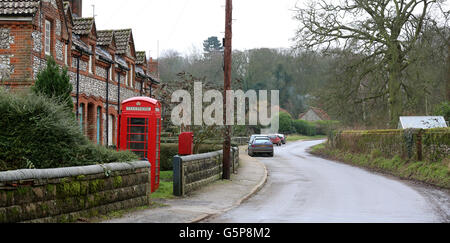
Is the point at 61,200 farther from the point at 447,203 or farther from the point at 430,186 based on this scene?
the point at 430,186

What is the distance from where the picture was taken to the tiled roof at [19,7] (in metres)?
18.9

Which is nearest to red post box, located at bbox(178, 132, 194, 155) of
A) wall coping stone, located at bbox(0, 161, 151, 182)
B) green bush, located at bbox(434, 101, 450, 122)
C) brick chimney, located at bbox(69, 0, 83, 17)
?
wall coping stone, located at bbox(0, 161, 151, 182)

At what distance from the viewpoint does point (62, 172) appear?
9172 mm

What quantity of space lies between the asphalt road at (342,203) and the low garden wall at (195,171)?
1931 mm

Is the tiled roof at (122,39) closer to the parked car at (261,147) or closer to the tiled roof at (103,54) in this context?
the tiled roof at (103,54)

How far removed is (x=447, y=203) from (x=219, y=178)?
870 cm

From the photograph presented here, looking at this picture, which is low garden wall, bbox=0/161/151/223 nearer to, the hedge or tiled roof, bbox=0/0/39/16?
tiled roof, bbox=0/0/39/16

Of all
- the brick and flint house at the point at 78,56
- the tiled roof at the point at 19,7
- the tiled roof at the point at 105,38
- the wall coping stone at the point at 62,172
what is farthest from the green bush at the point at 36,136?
the tiled roof at the point at 105,38

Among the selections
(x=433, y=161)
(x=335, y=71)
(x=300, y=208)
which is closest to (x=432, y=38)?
(x=335, y=71)

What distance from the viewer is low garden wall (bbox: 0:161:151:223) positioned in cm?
806

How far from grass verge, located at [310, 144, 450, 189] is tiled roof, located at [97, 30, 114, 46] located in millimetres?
17115

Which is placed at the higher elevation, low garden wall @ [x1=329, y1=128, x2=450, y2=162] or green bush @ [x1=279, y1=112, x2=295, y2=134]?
green bush @ [x1=279, y1=112, x2=295, y2=134]

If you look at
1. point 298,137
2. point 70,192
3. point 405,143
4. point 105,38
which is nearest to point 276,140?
point 298,137
